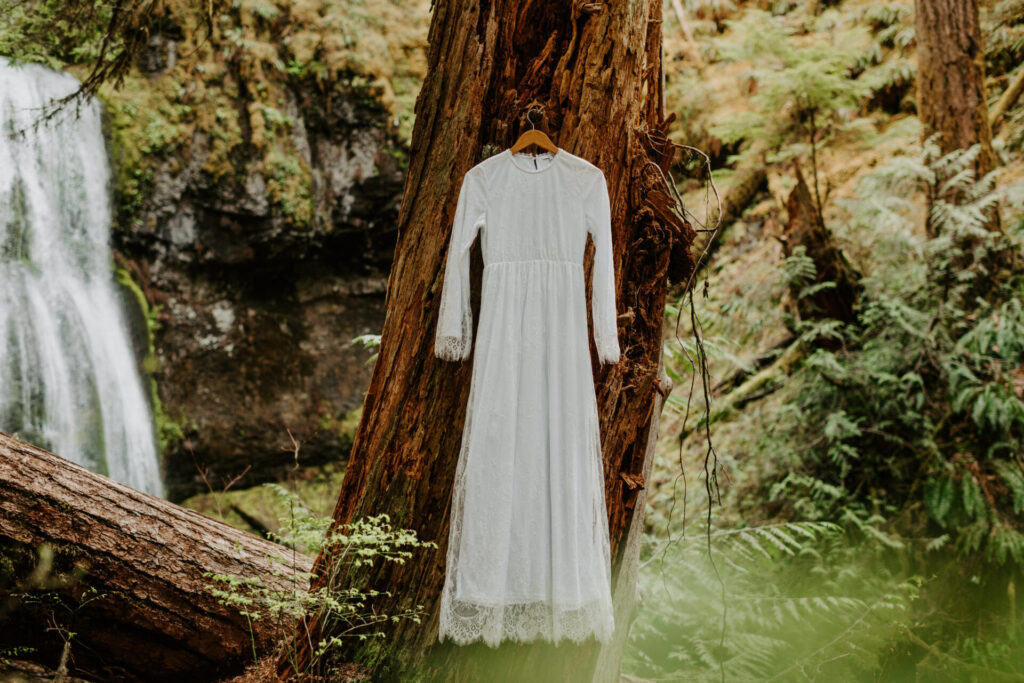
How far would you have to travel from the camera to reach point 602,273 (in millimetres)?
2312

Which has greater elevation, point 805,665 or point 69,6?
point 69,6

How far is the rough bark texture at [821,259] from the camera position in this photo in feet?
16.1

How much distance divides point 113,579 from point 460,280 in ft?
5.78

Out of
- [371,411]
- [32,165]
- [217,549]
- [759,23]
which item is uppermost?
[759,23]

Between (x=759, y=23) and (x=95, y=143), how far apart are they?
6.89 m

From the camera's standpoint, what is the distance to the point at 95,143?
6.84 m

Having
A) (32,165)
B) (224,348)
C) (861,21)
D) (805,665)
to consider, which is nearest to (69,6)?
(32,165)

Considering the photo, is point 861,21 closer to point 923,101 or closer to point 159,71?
point 923,101

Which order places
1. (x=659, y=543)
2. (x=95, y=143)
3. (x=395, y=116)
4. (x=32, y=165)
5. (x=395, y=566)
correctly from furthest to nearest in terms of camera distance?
(x=395, y=116), (x=95, y=143), (x=32, y=165), (x=659, y=543), (x=395, y=566)

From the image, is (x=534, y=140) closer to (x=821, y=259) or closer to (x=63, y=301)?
(x=821, y=259)

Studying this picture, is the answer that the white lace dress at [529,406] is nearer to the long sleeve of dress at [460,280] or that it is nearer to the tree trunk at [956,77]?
the long sleeve of dress at [460,280]

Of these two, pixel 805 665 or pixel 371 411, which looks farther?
pixel 805 665

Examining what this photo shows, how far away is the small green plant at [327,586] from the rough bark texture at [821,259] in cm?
399

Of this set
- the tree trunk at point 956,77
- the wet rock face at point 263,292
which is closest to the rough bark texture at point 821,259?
the tree trunk at point 956,77
